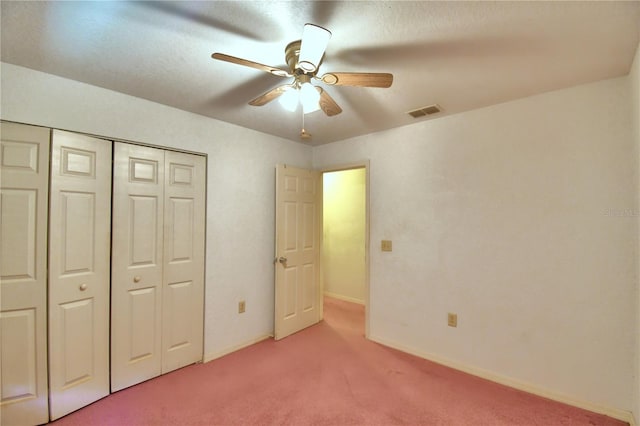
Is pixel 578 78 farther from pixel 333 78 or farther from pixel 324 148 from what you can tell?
pixel 324 148

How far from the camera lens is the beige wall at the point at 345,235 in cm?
447

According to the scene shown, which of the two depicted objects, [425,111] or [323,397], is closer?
[323,397]

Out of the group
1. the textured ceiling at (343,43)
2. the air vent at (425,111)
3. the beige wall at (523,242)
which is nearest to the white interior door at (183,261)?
the textured ceiling at (343,43)

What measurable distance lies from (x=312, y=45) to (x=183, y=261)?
2.10m

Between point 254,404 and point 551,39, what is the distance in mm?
2930

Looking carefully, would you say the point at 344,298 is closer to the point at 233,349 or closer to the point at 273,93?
the point at 233,349

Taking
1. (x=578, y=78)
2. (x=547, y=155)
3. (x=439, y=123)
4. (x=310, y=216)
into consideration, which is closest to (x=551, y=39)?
(x=578, y=78)

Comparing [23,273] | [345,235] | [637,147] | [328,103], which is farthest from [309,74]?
[345,235]

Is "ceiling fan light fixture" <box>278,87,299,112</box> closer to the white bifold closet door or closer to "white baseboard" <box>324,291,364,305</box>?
the white bifold closet door

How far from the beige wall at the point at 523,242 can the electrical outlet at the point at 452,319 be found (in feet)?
0.12

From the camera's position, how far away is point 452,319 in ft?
8.34

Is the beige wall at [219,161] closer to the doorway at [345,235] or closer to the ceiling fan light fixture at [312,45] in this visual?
the doorway at [345,235]

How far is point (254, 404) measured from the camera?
1.99 m

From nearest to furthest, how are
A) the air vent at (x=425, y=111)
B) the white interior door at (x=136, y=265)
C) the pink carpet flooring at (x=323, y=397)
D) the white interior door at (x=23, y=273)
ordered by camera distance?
the white interior door at (x=23, y=273) → the pink carpet flooring at (x=323, y=397) → the white interior door at (x=136, y=265) → the air vent at (x=425, y=111)
